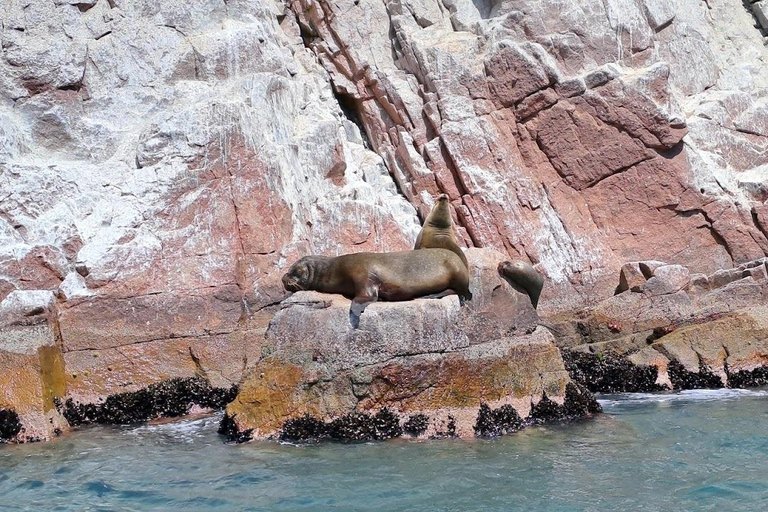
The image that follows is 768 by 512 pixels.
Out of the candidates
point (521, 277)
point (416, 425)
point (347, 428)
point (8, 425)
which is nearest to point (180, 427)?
point (8, 425)

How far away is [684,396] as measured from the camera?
10594mm

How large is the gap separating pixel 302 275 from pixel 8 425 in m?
3.13

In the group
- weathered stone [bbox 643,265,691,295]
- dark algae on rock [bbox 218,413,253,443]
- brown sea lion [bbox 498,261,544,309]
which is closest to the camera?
dark algae on rock [bbox 218,413,253,443]

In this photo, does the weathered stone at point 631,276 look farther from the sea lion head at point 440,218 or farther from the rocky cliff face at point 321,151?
the sea lion head at point 440,218

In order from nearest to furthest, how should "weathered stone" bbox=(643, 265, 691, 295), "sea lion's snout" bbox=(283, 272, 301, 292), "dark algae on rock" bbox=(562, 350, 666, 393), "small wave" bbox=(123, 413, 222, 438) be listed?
1. "small wave" bbox=(123, 413, 222, 438)
2. "sea lion's snout" bbox=(283, 272, 301, 292)
3. "dark algae on rock" bbox=(562, 350, 666, 393)
4. "weathered stone" bbox=(643, 265, 691, 295)

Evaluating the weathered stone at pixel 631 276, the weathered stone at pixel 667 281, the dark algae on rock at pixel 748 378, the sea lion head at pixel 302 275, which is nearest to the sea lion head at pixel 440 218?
the sea lion head at pixel 302 275

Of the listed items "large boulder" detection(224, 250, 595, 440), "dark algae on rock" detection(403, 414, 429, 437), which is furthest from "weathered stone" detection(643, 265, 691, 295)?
"dark algae on rock" detection(403, 414, 429, 437)

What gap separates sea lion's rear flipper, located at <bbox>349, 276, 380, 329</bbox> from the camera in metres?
8.39

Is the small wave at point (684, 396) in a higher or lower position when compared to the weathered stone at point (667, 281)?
lower

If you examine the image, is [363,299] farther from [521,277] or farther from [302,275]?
[521,277]

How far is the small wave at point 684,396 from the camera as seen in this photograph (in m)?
10.4

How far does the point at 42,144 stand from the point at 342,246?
4.41 metres

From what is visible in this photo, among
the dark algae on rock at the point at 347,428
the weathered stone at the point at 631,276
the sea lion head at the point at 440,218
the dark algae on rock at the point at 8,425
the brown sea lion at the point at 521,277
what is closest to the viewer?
the dark algae on rock at the point at 347,428

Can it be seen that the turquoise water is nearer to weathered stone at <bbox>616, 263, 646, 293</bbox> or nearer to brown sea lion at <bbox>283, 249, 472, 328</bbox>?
brown sea lion at <bbox>283, 249, 472, 328</bbox>
